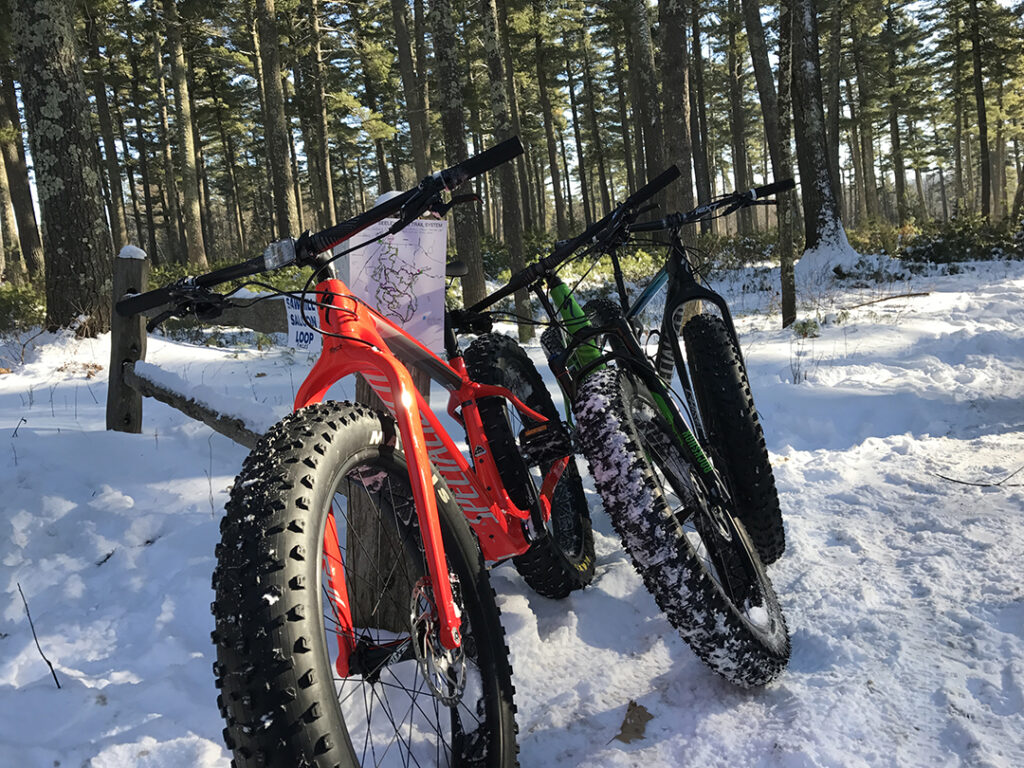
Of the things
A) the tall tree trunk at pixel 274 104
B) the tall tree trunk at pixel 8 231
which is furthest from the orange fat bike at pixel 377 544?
the tall tree trunk at pixel 8 231

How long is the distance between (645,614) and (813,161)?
39.0 feet

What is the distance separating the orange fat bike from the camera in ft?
3.31

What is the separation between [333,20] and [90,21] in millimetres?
8097

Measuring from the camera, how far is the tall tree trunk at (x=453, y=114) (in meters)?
6.93

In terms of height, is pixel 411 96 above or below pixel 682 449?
above

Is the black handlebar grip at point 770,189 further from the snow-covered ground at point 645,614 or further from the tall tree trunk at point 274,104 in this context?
the tall tree trunk at point 274,104

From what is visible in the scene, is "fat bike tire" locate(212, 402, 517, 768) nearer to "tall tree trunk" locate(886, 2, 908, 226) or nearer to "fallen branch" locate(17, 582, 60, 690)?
"fallen branch" locate(17, 582, 60, 690)

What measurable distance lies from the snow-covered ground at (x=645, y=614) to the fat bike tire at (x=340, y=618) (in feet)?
1.22

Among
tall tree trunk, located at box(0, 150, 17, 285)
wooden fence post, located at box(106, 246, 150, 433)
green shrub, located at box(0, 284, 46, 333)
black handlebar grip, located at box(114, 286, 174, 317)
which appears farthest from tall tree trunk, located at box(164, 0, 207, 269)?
black handlebar grip, located at box(114, 286, 174, 317)

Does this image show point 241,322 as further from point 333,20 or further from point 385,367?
point 333,20

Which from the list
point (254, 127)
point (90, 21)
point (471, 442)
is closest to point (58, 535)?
point (471, 442)

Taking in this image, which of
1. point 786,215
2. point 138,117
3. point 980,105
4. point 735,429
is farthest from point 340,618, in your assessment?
point 138,117

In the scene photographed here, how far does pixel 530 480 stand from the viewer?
2.37m

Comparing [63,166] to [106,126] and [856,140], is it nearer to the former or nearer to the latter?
[106,126]
